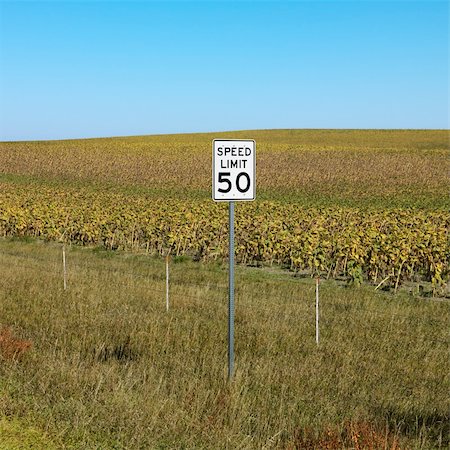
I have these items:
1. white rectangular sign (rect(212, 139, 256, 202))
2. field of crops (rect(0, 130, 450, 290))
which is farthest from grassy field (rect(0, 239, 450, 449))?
white rectangular sign (rect(212, 139, 256, 202))

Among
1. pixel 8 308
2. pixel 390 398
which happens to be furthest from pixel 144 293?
pixel 390 398

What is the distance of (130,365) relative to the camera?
903 centimetres

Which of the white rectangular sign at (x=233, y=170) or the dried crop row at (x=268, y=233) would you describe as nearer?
the white rectangular sign at (x=233, y=170)

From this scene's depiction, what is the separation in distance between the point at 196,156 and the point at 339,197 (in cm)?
3028

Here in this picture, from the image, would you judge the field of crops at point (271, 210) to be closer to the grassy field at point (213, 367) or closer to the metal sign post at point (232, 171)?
the grassy field at point (213, 367)

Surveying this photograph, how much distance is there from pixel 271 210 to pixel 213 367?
19030 millimetres

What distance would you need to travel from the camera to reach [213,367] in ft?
29.4

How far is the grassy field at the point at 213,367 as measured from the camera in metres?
6.78

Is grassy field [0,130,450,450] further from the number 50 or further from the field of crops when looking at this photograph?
the number 50

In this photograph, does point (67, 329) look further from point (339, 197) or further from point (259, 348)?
point (339, 197)

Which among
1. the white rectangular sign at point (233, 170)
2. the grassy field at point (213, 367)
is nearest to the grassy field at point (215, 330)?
the grassy field at point (213, 367)

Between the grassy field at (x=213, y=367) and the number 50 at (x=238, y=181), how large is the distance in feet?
7.31

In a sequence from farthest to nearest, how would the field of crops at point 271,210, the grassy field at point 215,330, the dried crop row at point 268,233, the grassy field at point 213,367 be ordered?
the field of crops at point 271,210
the dried crop row at point 268,233
the grassy field at point 215,330
the grassy field at point 213,367

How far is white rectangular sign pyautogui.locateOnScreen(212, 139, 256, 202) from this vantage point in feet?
27.9
